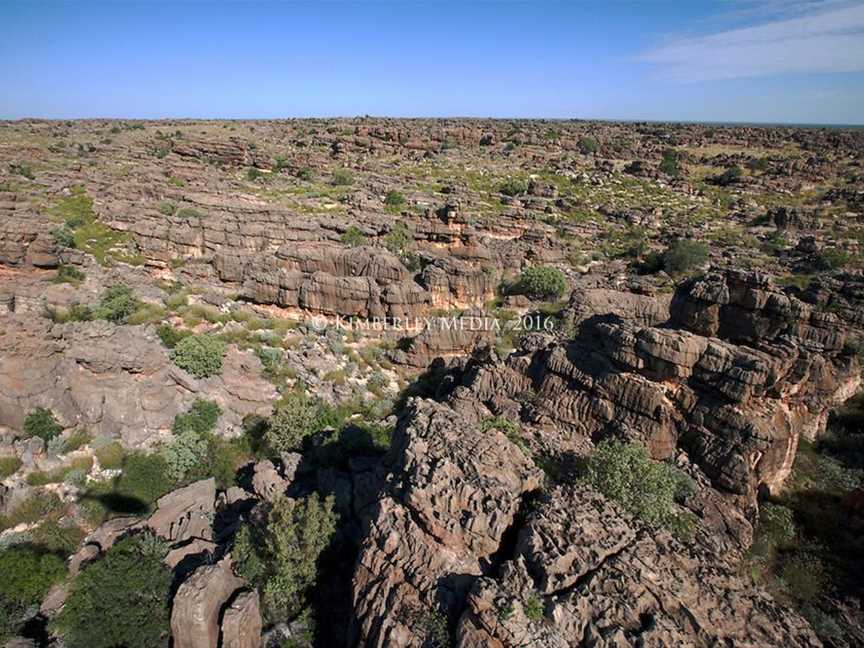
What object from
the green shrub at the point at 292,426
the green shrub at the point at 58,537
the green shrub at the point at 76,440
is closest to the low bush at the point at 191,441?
the green shrub at the point at 292,426

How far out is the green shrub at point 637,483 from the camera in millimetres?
12641

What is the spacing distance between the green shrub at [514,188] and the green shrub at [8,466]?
191 ft

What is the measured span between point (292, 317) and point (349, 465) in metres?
13.5

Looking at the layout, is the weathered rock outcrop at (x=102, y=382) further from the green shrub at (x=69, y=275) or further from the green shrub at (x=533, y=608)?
the green shrub at (x=533, y=608)

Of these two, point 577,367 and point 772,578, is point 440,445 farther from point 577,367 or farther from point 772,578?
point 772,578

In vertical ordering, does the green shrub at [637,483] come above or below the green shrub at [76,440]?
above

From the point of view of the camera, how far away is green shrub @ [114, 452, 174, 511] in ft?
55.1

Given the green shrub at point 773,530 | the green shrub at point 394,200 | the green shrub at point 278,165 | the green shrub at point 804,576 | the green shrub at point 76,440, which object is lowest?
the green shrub at point 804,576

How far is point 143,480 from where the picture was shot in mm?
17156

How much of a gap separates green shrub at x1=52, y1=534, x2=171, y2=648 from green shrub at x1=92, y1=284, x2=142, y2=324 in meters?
14.0

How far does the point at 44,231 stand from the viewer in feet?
86.6

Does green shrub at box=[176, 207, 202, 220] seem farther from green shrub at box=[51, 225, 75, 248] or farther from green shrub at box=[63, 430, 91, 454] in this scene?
green shrub at box=[63, 430, 91, 454]

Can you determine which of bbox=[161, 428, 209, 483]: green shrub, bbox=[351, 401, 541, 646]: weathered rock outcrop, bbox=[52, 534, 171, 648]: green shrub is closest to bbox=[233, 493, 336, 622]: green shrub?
bbox=[351, 401, 541, 646]: weathered rock outcrop

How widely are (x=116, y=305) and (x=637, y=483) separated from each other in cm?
2484
